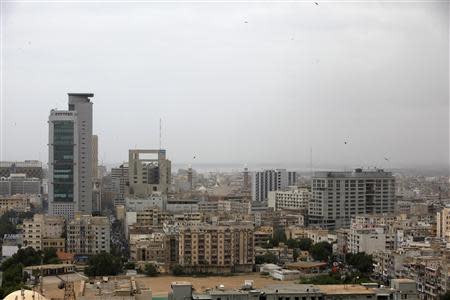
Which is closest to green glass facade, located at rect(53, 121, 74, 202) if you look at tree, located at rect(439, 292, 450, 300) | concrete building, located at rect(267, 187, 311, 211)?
concrete building, located at rect(267, 187, 311, 211)

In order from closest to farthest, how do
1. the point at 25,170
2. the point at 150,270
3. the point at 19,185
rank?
1. the point at 150,270
2. the point at 19,185
3. the point at 25,170

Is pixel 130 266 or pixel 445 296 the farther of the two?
pixel 130 266

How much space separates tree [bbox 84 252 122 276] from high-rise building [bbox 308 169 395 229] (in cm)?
530

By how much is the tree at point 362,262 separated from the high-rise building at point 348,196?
4145 mm

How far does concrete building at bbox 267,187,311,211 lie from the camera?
15.8 meters

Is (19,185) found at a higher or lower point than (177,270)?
higher

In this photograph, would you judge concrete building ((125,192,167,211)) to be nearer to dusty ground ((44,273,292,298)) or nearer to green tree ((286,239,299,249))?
green tree ((286,239,299,249))

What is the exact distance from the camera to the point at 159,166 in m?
18.3

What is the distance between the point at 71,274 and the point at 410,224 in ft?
15.6

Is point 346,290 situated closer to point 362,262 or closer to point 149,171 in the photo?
point 362,262

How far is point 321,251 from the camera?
1087 cm

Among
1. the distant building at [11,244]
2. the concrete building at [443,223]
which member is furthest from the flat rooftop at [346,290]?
the distant building at [11,244]

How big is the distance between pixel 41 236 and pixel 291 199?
6171 mm

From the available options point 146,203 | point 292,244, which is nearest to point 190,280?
point 292,244
